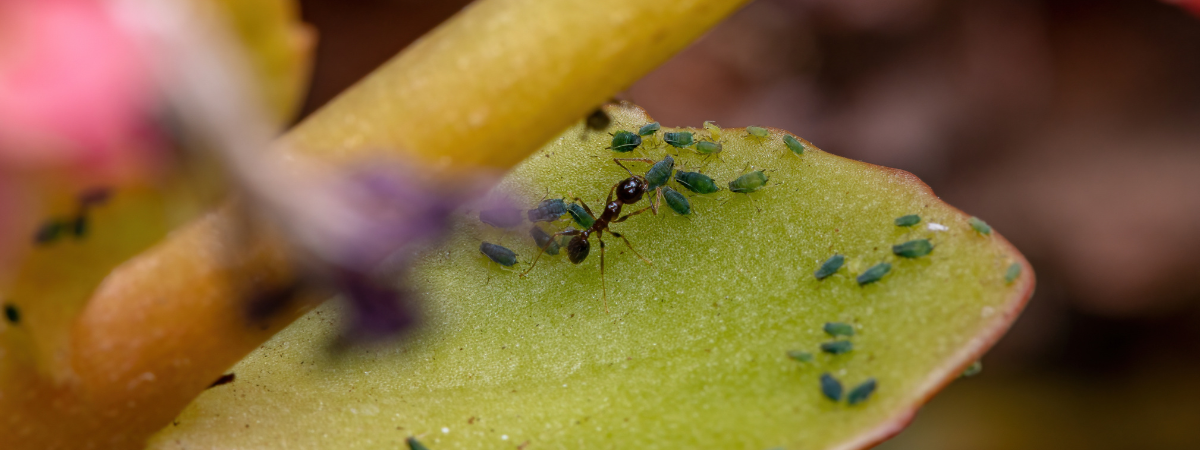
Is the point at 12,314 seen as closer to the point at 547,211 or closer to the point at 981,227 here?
the point at 547,211

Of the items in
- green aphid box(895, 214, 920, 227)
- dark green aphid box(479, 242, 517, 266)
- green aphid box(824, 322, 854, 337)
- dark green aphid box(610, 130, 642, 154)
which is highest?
dark green aphid box(610, 130, 642, 154)

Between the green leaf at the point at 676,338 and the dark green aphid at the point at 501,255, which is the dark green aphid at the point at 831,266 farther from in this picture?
the dark green aphid at the point at 501,255

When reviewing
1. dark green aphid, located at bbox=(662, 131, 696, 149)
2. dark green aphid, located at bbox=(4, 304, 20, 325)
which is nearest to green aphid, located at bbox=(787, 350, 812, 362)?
dark green aphid, located at bbox=(662, 131, 696, 149)

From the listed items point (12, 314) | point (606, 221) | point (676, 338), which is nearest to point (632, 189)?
point (606, 221)

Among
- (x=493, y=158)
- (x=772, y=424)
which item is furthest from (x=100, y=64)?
(x=772, y=424)

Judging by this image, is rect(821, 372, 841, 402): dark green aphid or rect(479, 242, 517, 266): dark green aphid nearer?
rect(821, 372, 841, 402): dark green aphid

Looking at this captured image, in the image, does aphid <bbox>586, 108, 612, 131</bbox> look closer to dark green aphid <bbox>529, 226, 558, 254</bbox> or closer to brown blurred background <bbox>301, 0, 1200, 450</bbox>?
dark green aphid <bbox>529, 226, 558, 254</bbox>

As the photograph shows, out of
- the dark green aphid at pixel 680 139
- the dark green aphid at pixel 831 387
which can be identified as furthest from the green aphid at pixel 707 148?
the dark green aphid at pixel 831 387

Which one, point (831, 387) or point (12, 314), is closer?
point (12, 314)
